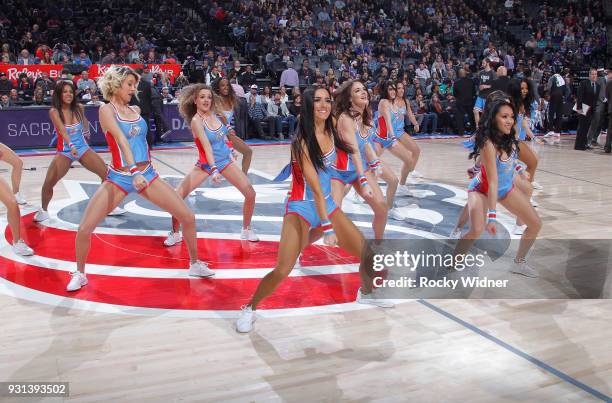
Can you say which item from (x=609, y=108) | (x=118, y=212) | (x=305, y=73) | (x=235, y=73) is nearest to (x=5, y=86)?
(x=235, y=73)

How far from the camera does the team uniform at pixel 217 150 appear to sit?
6.62 m

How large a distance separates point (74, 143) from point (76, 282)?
2598 mm

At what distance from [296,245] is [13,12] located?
55.9ft

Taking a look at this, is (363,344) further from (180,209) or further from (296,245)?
(180,209)

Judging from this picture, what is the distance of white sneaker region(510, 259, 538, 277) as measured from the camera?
19.2 ft

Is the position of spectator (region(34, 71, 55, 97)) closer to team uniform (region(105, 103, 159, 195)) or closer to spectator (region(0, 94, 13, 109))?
spectator (region(0, 94, 13, 109))

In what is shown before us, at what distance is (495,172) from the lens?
17.5ft

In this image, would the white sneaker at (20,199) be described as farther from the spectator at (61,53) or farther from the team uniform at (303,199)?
the spectator at (61,53)

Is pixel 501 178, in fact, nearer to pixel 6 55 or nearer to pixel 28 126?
pixel 28 126

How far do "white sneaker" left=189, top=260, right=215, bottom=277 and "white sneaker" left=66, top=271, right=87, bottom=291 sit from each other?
91 cm

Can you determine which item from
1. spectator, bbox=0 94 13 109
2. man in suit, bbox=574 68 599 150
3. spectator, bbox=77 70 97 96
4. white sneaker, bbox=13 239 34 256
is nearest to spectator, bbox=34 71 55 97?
spectator, bbox=77 70 97 96

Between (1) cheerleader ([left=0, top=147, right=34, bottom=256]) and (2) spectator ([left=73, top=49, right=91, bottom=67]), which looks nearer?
(1) cheerleader ([left=0, top=147, right=34, bottom=256])

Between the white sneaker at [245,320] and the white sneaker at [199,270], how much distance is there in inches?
47.4

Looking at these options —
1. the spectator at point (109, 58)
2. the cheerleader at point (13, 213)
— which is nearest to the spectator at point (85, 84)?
the spectator at point (109, 58)
